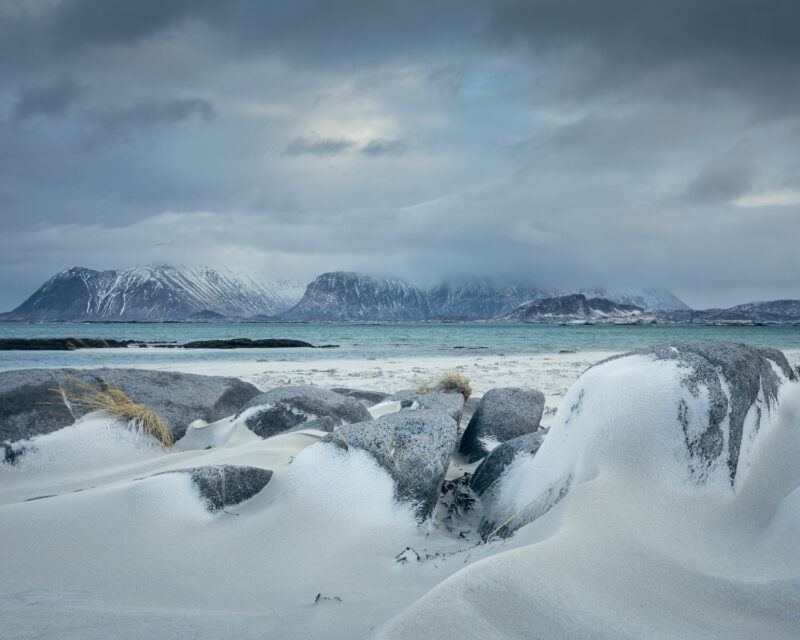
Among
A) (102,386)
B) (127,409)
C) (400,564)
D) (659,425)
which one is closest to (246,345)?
(102,386)

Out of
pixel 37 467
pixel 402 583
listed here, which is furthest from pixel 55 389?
pixel 402 583

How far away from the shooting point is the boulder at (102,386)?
14.2 feet

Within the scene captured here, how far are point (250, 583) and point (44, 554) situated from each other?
0.97 metres

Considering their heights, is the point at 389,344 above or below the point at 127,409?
below

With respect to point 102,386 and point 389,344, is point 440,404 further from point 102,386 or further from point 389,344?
point 389,344

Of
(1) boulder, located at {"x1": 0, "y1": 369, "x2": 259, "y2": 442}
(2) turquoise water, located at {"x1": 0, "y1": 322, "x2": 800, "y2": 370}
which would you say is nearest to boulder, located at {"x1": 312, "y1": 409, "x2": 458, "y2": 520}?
(1) boulder, located at {"x1": 0, "y1": 369, "x2": 259, "y2": 442}

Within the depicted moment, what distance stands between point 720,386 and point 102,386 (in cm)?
598

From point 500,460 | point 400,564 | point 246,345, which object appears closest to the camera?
point 400,564

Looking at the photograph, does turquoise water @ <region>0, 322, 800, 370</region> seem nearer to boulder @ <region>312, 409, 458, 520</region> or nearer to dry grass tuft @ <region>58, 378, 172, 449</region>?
dry grass tuft @ <region>58, 378, 172, 449</region>

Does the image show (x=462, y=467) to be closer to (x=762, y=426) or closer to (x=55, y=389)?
(x=762, y=426)

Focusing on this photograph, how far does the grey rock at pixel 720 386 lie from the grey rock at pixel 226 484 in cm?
234

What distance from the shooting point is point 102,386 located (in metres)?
5.30

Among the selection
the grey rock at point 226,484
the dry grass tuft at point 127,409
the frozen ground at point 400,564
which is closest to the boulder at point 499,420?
the frozen ground at point 400,564

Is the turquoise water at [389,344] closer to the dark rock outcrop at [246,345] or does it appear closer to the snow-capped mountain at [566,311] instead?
the dark rock outcrop at [246,345]
